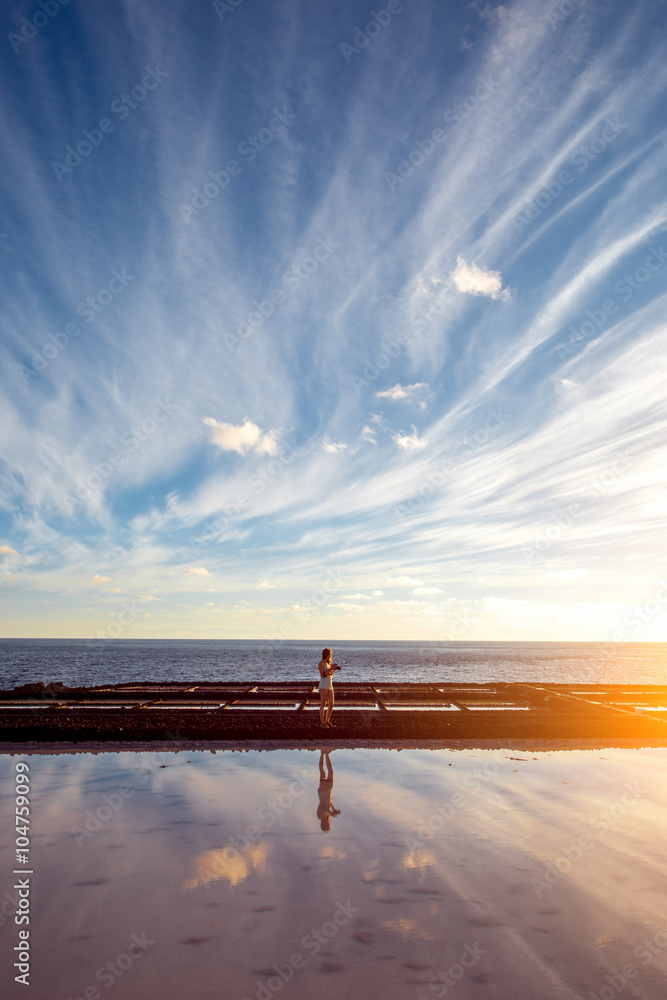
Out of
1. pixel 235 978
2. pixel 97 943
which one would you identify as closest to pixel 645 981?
pixel 235 978

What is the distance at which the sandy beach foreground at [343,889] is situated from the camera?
13.2 feet

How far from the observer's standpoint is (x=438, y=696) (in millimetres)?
27578

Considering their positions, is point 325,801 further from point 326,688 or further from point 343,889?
point 326,688
